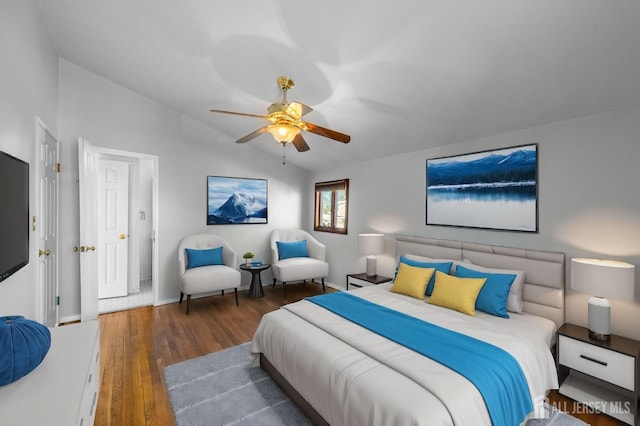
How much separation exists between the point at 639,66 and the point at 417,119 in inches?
63.5

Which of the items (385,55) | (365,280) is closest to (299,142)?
(385,55)

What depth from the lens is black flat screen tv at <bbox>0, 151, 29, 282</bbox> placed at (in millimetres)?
1578

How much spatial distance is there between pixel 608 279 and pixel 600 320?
1.13 feet

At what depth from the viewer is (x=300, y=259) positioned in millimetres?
5023

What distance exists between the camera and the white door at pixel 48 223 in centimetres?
272

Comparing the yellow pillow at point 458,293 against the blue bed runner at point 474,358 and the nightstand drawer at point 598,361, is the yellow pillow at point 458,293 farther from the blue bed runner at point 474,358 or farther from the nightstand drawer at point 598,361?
the nightstand drawer at point 598,361

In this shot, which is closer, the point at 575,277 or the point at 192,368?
the point at 575,277

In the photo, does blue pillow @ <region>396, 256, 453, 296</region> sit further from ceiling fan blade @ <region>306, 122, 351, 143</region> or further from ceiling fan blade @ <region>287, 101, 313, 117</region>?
ceiling fan blade @ <region>287, 101, 313, 117</region>

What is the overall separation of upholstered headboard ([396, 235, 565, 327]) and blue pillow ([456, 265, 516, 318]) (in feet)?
0.91

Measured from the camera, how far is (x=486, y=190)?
3.12 metres

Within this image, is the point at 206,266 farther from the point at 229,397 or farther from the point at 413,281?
the point at 413,281

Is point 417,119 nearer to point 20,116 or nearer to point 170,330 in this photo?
point 20,116

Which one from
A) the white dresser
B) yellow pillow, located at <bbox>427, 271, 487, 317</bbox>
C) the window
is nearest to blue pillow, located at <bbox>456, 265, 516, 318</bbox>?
yellow pillow, located at <bbox>427, 271, 487, 317</bbox>

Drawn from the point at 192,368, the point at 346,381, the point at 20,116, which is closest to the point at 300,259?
the point at 192,368
